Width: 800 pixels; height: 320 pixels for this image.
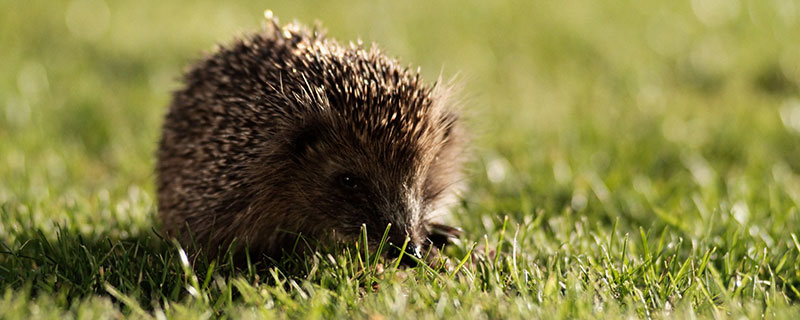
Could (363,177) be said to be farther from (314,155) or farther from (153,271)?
(153,271)

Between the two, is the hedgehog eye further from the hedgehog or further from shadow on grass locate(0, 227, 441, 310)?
shadow on grass locate(0, 227, 441, 310)

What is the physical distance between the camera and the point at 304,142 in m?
3.67

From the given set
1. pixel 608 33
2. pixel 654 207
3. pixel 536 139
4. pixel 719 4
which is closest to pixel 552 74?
pixel 608 33

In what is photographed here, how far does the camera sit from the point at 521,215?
4453 millimetres

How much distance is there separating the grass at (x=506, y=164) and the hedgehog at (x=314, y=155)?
0.19 metres

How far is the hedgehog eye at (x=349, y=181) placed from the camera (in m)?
3.59

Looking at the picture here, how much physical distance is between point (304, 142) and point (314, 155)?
8 cm

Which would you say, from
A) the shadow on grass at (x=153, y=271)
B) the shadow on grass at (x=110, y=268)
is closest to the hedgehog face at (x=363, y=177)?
the shadow on grass at (x=153, y=271)

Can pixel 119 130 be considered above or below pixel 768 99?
above

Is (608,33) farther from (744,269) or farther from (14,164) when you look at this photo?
(14,164)

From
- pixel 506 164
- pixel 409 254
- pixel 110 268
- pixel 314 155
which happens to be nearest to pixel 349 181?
pixel 314 155

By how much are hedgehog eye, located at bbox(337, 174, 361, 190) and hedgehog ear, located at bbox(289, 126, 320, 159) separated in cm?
20

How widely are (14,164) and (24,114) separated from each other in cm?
97

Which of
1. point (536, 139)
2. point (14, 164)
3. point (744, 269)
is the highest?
point (14, 164)
